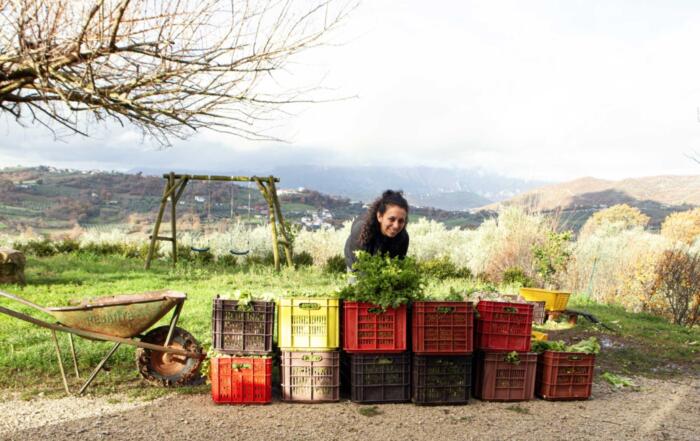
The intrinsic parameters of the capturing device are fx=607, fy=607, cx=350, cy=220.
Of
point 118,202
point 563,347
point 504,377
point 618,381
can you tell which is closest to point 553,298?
point 618,381

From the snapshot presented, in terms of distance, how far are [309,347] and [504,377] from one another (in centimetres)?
177

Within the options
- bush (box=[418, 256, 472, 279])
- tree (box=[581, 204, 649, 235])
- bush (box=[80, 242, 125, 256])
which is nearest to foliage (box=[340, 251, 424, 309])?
bush (box=[418, 256, 472, 279])

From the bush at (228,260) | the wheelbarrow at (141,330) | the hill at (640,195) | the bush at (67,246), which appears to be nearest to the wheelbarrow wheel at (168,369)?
the wheelbarrow at (141,330)

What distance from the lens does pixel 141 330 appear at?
5.14 meters

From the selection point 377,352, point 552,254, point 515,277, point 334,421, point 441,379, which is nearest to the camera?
point 334,421

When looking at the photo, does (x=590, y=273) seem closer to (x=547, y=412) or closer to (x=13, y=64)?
(x=547, y=412)

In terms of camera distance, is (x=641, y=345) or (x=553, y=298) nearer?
(x=641, y=345)

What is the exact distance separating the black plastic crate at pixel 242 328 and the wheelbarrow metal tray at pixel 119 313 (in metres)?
0.37

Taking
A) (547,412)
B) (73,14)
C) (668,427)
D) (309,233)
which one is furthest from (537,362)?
(309,233)

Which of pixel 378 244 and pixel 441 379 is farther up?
pixel 378 244

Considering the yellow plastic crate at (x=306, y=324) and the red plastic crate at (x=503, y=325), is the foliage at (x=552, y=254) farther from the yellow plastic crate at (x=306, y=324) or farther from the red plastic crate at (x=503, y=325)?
the yellow plastic crate at (x=306, y=324)

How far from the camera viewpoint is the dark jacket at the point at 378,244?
592 cm

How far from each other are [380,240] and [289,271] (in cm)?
760

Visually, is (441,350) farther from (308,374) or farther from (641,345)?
(641,345)
